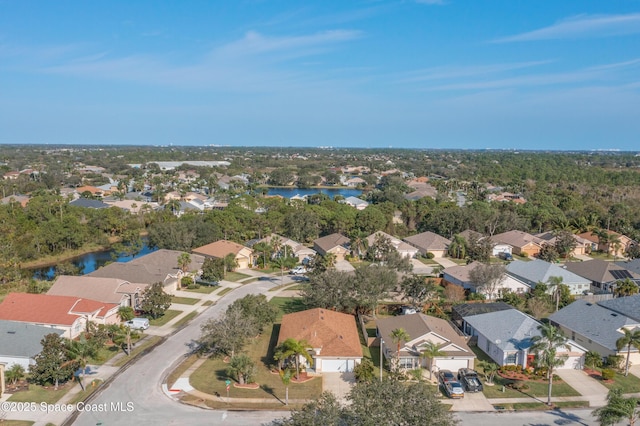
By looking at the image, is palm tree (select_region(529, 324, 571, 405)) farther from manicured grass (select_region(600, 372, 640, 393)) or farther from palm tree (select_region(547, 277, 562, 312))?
palm tree (select_region(547, 277, 562, 312))

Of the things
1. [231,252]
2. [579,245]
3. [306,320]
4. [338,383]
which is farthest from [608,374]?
[579,245]

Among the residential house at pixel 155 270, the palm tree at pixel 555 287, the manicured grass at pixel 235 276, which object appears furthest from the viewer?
the manicured grass at pixel 235 276

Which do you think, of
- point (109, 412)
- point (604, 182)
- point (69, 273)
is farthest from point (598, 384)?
point (604, 182)

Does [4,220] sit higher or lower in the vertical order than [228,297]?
higher

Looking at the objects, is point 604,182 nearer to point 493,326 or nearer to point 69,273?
point 493,326

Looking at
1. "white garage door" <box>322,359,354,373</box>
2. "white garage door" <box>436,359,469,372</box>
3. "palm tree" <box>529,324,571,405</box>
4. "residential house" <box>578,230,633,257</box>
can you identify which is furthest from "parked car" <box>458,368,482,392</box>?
"residential house" <box>578,230,633,257</box>

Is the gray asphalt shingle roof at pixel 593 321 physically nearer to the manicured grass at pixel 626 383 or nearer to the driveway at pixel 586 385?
the manicured grass at pixel 626 383

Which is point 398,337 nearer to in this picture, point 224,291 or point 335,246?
point 224,291

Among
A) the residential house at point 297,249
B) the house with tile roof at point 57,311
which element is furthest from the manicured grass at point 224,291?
the residential house at point 297,249
